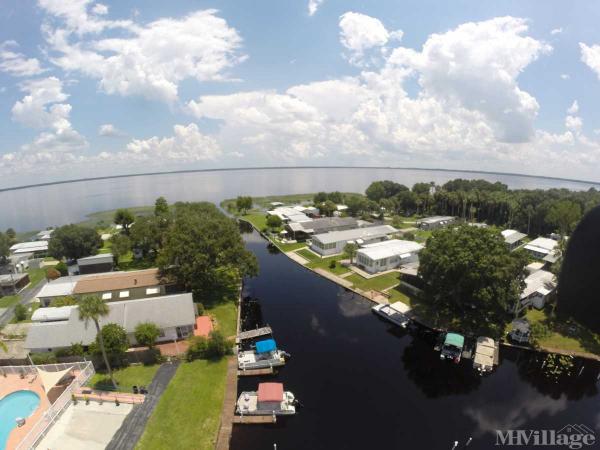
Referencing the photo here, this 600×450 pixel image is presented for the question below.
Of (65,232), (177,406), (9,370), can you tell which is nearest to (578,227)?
(177,406)

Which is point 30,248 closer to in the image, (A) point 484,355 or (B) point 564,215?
(A) point 484,355

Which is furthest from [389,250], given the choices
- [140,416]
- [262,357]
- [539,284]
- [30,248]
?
[30,248]

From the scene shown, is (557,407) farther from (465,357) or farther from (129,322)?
(129,322)

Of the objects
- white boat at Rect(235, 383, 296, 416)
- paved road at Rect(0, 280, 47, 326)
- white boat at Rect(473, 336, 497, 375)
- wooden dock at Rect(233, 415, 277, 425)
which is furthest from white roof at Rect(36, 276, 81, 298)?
white boat at Rect(473, 336, 497, 375)

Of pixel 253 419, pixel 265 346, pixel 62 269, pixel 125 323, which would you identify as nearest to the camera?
pixel 253 419

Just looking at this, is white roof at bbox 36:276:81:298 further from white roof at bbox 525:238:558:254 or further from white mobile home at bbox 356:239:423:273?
white roof at bbox 525:238:558:254

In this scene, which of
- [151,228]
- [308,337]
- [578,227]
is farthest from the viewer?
[151,228]

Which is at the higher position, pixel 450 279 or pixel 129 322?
pixel 450 279

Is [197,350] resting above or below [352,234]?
below
